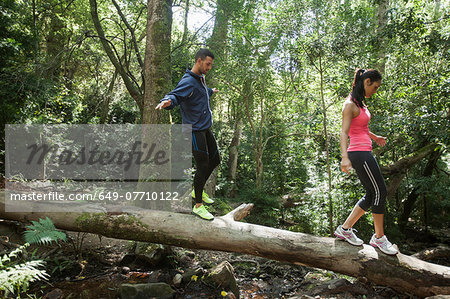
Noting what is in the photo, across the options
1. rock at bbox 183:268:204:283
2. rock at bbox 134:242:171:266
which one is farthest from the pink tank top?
rock at bbox 134:242:171:266

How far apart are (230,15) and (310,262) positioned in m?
7.85

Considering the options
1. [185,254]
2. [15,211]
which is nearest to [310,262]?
[185,254]

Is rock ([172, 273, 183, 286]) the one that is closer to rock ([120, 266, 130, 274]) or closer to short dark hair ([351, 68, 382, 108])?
rock ([120, 266, 130, 274])

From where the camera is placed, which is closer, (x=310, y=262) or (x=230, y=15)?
(x=310, y=262)

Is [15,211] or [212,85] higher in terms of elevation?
[212,85]

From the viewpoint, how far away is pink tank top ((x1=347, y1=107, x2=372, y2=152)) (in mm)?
3371

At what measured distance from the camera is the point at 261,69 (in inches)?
396

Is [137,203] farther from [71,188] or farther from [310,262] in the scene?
[71,188]

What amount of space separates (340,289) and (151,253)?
9.69 ft

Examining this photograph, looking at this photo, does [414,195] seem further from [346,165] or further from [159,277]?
[159,277]

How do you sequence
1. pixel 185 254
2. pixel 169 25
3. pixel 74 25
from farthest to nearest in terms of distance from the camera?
1. pixel 74 25
2. pixel 169 25
3. pixel 185 254

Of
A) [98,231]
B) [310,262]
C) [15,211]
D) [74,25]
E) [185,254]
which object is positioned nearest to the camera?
[310,262]

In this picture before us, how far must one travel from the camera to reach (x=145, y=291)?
3.73m

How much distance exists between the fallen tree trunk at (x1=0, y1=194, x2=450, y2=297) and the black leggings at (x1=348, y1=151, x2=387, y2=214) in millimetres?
716
